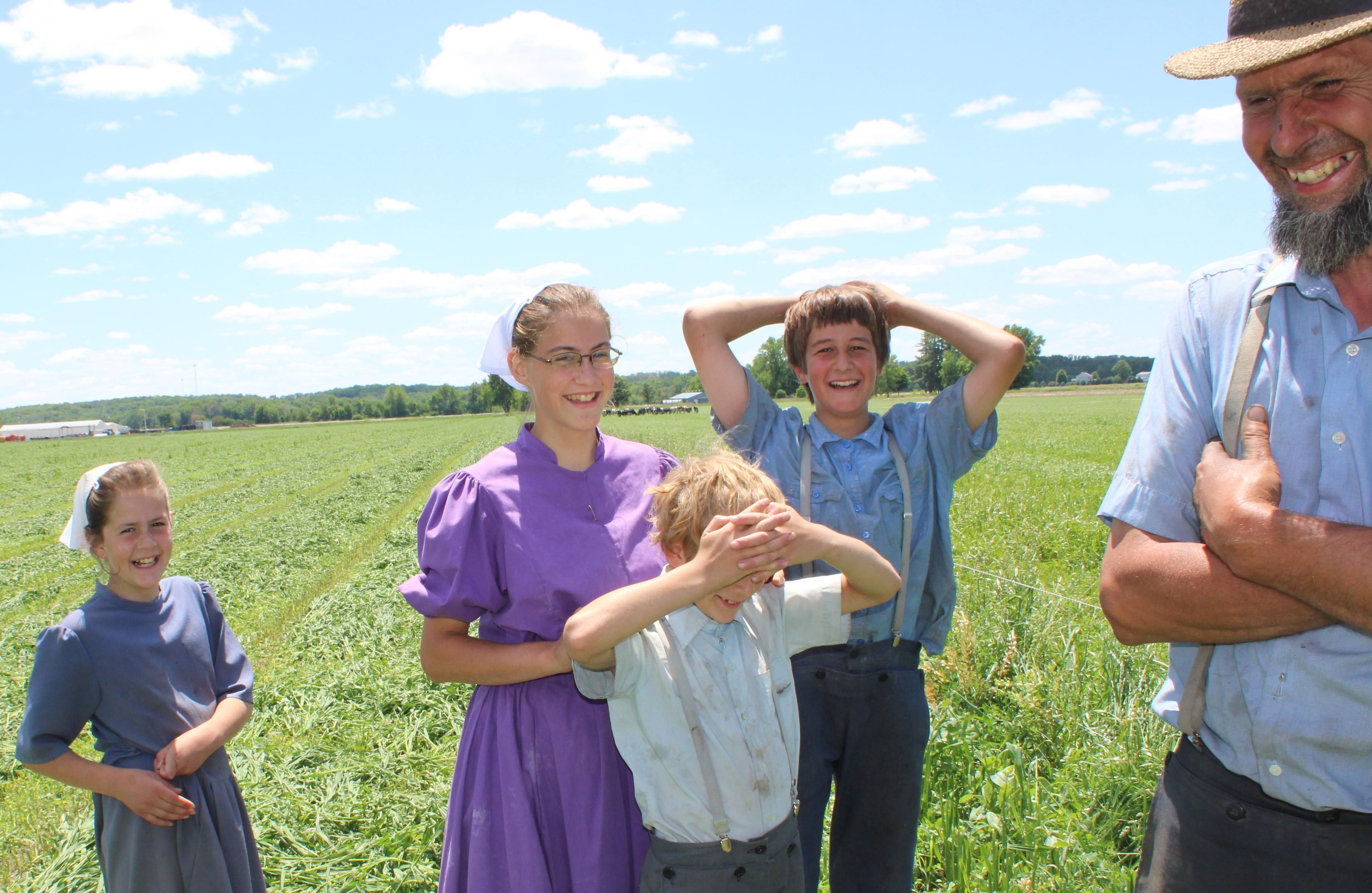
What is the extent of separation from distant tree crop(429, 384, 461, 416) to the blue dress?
130120 mm

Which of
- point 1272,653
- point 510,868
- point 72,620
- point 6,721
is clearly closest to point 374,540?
point 6,721

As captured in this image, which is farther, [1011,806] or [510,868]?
[1011,806]

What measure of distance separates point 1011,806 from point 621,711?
2098 millimetres

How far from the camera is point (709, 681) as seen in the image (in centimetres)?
205

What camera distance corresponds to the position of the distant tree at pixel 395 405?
4990 inches

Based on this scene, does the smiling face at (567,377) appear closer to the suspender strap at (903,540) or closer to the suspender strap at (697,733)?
the suspender strap at (697,733)

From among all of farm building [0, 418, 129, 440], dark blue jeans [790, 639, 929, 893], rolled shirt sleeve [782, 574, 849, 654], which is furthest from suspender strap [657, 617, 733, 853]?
farm building [0, 418, 129, 440]

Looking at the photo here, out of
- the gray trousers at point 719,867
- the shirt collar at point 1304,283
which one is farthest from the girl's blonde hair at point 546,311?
the shirt collar at point 1304,283

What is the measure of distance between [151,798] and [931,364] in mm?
85821

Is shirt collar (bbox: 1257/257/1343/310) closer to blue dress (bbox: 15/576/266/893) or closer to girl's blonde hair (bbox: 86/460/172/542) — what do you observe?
girl's blonde hair (bbox: 86/460/172/542)

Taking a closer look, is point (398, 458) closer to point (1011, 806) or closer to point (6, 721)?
point (6, 721)

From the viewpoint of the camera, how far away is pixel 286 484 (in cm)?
2406

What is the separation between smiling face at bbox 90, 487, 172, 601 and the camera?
104 inches

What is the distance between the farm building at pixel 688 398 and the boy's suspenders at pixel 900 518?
12206 centimetres
